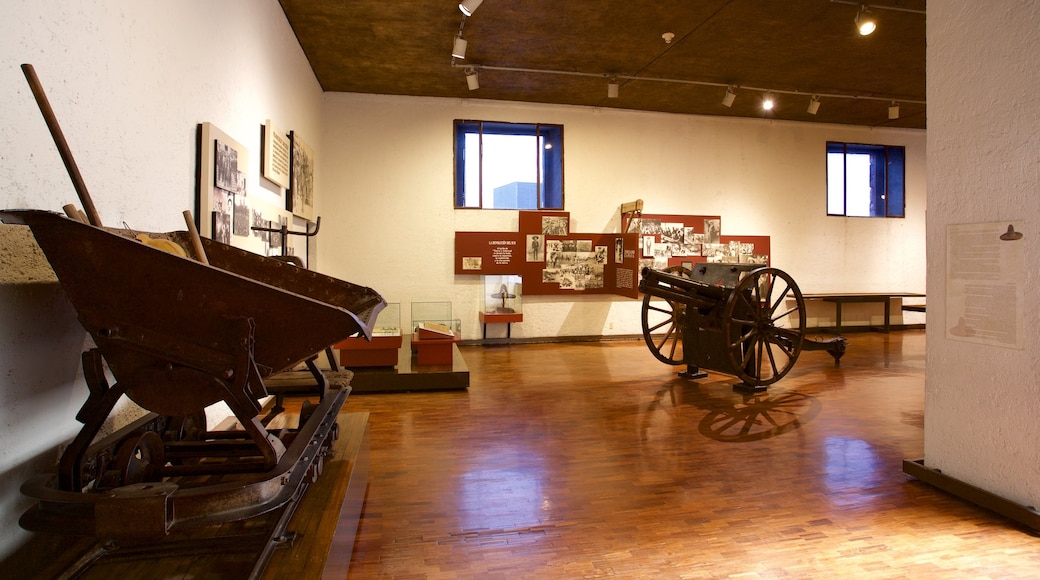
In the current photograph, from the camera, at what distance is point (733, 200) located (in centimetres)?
1026

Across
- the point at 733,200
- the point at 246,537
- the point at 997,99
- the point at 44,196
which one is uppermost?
the point at 733,200

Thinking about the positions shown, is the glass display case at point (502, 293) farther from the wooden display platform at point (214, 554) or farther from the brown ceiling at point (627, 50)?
the wooden display platform at point (214, 554)

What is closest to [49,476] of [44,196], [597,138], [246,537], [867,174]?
[246,537]

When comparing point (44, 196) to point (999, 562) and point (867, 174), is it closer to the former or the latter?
point (999, 562)

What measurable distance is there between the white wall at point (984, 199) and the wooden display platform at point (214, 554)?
346cm

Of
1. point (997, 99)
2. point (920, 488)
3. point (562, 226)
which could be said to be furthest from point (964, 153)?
point (562, 226)

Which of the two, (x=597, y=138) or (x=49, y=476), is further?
(x=597, y=138)

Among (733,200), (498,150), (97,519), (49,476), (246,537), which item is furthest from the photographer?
(733,200)

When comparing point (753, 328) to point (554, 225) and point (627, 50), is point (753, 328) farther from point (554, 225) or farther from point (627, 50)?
point (554, 225)

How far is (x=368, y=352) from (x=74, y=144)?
3.89 metres

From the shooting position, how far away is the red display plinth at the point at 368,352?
571 centimetres

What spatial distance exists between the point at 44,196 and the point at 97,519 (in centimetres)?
113

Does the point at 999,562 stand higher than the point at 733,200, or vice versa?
the point at 733,200

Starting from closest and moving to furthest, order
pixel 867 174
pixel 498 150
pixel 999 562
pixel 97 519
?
pixel 97 519, pixel 999 562, pixel 498 150, pixel 867 174
